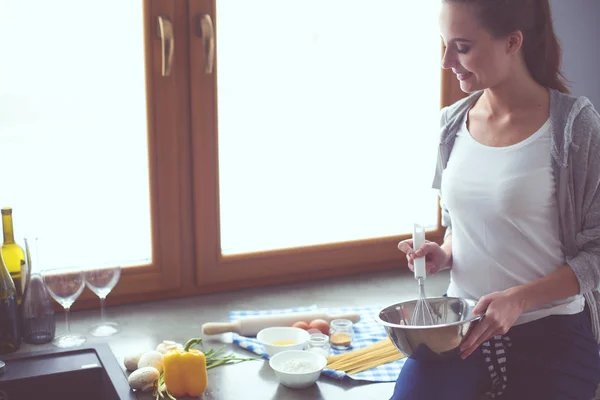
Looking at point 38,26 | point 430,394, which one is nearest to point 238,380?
point 430,394

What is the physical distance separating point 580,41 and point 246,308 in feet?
4.68

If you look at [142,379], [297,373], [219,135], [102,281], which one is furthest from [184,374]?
[219,135]

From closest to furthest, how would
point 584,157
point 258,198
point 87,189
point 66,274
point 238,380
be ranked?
point 584,157
point 238,380
point 66,274
point 87,189
point 258,198

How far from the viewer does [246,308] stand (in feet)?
6.90

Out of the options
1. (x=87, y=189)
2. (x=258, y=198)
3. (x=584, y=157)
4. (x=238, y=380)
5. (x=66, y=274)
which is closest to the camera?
(x=584, y=157)

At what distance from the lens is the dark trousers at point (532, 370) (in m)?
1.48

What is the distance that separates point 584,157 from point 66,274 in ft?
3.84

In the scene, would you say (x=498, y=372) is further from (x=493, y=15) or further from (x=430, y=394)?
(x=493, y=15)

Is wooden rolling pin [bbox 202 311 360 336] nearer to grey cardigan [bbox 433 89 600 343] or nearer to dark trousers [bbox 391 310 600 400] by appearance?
dark trousers [bbox 391 310 600 400]

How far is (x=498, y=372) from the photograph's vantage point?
1.53 m

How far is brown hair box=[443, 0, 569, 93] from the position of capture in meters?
1.49

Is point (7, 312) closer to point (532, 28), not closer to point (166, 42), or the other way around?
point (166, 42)

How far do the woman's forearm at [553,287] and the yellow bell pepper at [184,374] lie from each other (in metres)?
0.65

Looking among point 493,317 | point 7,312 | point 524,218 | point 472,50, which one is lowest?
point 7,312
